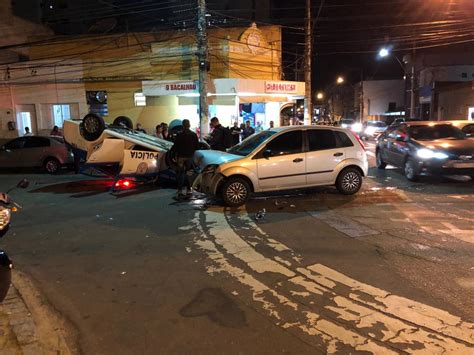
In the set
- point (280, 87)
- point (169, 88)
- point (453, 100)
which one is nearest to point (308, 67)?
point (280, 87)

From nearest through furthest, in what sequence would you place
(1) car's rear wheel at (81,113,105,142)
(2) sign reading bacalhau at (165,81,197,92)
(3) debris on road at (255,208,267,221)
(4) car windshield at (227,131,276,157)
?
(3) debris on road at (255,208,267,221) → (4) car windshield at (227,131,276,157) → (1) car's rear wheel at (81,113,105,142) → (2) sign reading bacalhau at (165,81,197,92)

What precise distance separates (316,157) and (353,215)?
181cm

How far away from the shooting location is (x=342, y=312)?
448cm

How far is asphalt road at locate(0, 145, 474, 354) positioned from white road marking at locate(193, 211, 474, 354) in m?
0.02

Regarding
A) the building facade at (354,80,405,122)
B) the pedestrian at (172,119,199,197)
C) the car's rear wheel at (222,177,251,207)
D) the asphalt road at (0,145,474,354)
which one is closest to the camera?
the asphalt road at (0,145,474,354)

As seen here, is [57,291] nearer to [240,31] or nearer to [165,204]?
[165,204]

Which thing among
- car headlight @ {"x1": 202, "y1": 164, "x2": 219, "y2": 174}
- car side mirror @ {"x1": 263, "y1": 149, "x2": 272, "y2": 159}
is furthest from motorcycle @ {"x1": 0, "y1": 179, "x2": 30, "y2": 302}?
car side mirror @ {"x1": 263, "y1": 149, "x2": 272, "y2": 159}

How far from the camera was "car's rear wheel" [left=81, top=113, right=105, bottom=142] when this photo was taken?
12.0 m

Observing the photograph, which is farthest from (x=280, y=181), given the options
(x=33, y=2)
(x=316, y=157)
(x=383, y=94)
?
(x=383, y=94)

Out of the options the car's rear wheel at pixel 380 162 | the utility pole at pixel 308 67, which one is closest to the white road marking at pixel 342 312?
the car's rear wheel at pixel 380 162

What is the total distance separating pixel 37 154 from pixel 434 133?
13375mm

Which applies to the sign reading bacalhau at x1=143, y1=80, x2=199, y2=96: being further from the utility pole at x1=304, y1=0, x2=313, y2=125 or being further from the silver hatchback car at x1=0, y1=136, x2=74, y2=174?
the silver hatchback car at x1=0, y1=136, x2=74, y2=174

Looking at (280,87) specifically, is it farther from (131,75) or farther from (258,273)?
(258,273)

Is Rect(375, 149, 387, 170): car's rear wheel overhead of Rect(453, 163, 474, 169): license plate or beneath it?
beneath
